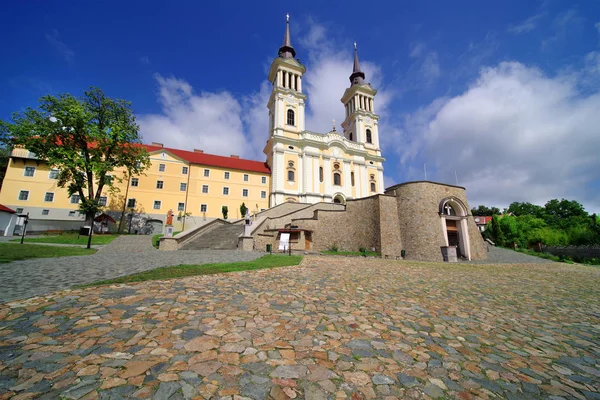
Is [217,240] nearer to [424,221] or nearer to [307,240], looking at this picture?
[307,240]

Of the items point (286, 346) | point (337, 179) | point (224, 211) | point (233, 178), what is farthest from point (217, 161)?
point (286, 346)

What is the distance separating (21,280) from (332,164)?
40531 mm

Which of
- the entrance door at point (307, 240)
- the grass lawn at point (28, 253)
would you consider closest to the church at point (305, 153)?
the entrance door at point (307, 240)

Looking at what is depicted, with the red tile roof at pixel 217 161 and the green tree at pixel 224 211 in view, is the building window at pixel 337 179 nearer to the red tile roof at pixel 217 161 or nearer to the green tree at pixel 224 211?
the red tile roof at pixel 217 161

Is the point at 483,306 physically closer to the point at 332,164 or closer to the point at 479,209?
the point at 332,164

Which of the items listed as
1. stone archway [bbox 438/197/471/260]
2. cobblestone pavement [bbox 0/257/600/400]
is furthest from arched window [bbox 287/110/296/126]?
cobblestone pavement [bbox 0/257/600/400]

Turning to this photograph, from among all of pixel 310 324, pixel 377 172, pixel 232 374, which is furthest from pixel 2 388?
pixel 377 172

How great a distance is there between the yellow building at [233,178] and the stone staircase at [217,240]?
1387 centimetres

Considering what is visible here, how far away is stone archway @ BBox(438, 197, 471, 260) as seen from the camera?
22188mm

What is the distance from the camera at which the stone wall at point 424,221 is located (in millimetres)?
21062

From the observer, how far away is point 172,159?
39.2 meters

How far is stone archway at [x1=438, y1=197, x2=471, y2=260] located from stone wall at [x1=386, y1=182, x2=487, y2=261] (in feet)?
1.25

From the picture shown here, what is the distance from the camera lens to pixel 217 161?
4309cm

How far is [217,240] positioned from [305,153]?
23.9m
